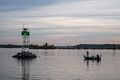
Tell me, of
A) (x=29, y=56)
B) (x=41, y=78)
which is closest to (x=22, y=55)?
(x=29, y=56)

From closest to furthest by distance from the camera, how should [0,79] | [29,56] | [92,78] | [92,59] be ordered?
[0,79], [92,78], [92,59], [29,56]

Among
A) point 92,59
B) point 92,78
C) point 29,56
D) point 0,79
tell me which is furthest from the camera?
point 29,56

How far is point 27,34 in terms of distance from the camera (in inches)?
4774

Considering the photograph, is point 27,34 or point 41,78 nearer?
point 41,78

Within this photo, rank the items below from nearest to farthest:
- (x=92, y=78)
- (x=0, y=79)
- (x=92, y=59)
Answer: (x=0, y=79) → (x=92, y=78) → (x=92, y=59)

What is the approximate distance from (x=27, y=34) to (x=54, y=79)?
79194 millimetres

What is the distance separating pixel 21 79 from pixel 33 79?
59.6 inches

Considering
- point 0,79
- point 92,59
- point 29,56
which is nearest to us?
point 0,79

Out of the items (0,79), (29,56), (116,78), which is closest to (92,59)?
(29,56)

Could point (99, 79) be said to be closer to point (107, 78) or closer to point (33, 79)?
point (107, 78)

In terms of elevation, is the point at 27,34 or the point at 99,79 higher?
the point at 27,34

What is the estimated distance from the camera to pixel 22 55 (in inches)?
4535

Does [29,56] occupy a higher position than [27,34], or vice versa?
[27,34]

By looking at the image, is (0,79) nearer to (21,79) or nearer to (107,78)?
(21,79)
